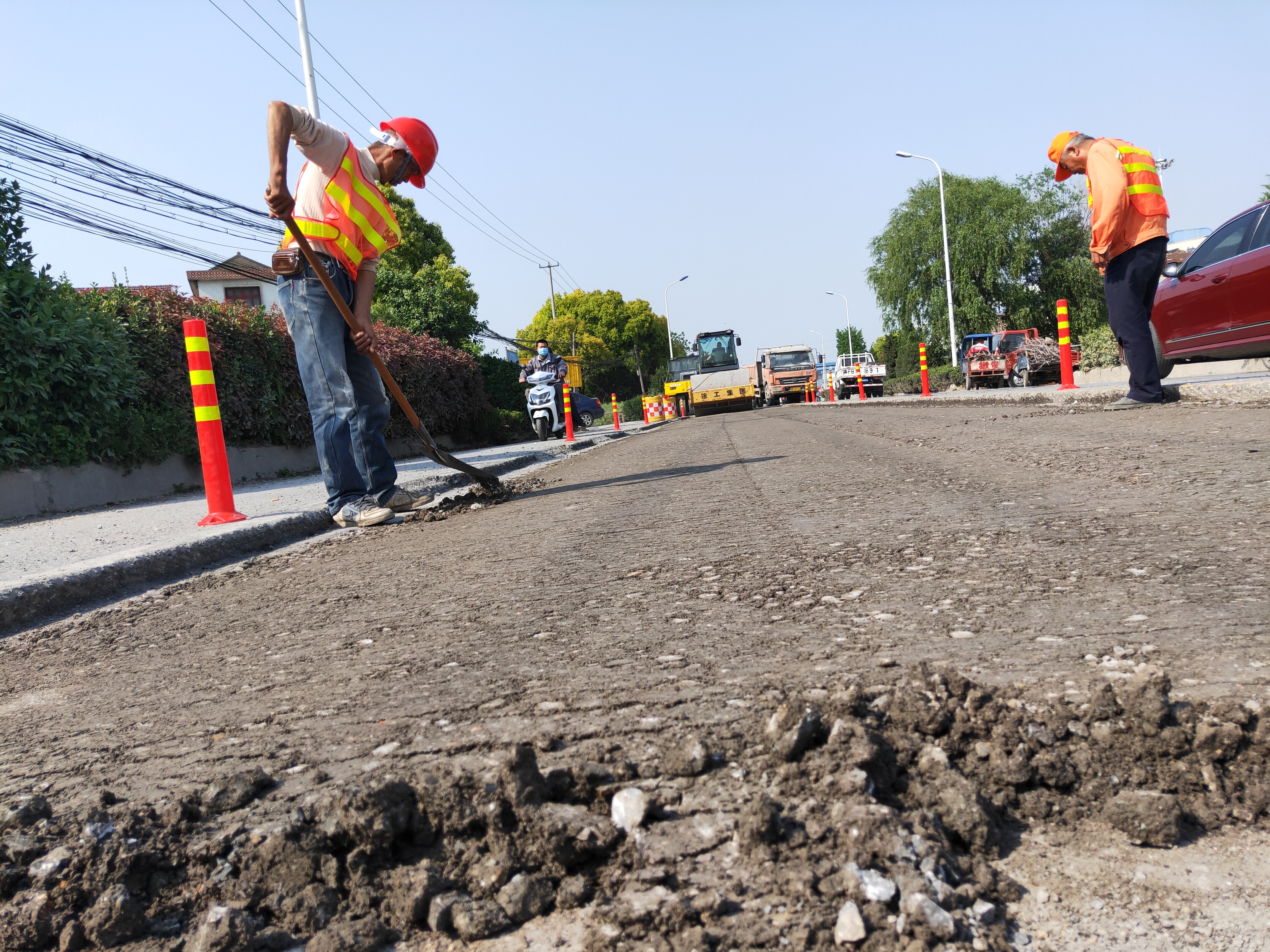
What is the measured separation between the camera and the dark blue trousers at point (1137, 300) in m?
7.22

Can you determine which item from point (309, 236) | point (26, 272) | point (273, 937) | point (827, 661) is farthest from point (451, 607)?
point (26, 272)

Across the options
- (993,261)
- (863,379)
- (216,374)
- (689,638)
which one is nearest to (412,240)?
(863,379)

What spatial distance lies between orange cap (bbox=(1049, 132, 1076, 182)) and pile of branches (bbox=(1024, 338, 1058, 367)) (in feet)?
63.7

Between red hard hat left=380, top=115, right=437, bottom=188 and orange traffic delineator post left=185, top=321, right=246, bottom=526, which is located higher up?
red hard hat left=380, top=115, right=437, bottom=188

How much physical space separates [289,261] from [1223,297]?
753 centimetres

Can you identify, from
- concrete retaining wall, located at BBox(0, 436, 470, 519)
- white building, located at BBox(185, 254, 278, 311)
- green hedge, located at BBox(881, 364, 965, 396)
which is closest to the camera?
concrete retaining wall, located at BBox(0, 436, 470, 519)

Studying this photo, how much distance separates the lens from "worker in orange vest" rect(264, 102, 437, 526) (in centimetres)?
487

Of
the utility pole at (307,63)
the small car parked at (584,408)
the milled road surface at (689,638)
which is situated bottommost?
the milled road surface at (689,638)

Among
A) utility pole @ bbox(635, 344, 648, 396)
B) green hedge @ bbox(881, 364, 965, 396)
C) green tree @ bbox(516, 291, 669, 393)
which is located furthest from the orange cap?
utility pole @ bbox(635, 344, 648, 396)

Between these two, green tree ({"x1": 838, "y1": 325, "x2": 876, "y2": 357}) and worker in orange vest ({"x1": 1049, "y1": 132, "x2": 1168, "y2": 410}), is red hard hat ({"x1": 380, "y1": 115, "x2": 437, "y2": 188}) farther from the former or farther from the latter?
green tree ({"x1": 838, "y1": 325, "x2": 876, "y2": 357})

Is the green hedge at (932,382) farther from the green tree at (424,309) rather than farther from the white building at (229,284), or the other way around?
the white building at (229,284)

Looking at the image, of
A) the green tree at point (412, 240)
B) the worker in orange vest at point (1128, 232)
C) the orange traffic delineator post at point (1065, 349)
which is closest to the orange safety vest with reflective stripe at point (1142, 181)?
the worker in orange vest at point (1128, 232)

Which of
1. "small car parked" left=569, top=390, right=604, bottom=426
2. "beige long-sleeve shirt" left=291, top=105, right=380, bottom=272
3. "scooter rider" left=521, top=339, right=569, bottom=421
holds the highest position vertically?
"beige long-sleeve shirt" left=291, top=105, right=380, bottom=272

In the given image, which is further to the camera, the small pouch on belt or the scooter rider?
the scooter rider
